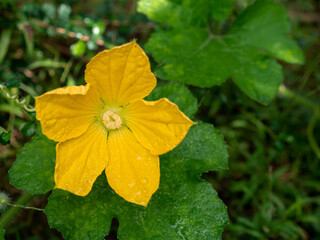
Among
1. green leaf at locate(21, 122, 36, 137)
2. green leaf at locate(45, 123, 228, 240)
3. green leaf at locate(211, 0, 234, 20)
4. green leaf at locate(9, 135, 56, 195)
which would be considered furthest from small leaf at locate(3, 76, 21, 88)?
green leaf at locate(211, 0, 234, 20)

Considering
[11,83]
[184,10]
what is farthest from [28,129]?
[184,10]

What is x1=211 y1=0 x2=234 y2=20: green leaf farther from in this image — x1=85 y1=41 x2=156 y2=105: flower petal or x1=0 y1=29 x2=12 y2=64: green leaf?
x1=0 y1=29 x2=12 y2=64: green leaf

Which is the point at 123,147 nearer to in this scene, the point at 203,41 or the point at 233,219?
the point at 203,41

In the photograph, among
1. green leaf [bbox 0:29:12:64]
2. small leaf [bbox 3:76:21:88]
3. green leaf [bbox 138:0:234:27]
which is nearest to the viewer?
small leaf [bbox 3:76:21:88]

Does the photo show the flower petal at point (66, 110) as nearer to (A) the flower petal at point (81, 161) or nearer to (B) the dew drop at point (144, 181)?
(A) the flower petal at point (81, 161)

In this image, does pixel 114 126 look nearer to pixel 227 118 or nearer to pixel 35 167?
pixel 35 167

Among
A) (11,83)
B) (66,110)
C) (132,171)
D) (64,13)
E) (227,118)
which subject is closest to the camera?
(66,110)
